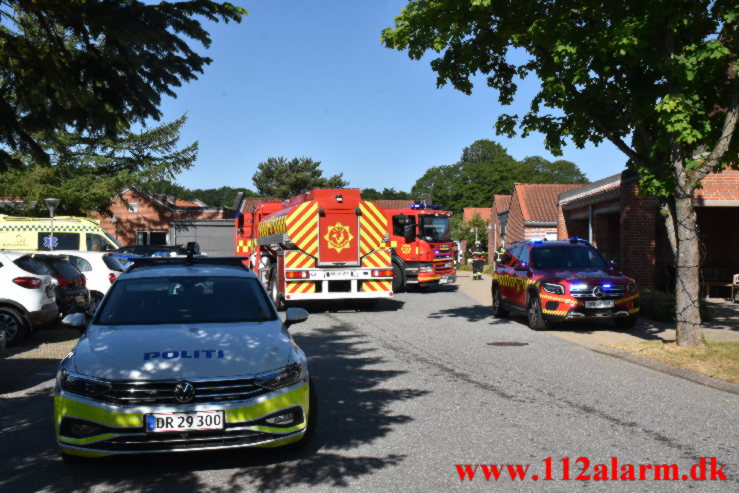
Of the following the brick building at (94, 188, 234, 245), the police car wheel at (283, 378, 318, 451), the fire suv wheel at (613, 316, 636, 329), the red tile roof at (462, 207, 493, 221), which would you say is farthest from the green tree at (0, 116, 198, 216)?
the red tile roof at (462, 207, 493, 221)

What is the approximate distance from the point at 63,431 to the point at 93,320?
1.39 metres

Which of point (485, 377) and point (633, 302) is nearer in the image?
point (485, 377)

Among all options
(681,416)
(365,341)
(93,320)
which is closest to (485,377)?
(681,416)

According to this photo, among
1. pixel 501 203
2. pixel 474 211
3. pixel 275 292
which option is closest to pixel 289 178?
pixel 474 211

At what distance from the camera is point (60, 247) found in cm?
2314

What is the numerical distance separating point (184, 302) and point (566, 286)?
9019 mm

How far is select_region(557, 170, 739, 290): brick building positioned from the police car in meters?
16.2

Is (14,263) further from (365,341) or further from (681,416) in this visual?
(681,416)

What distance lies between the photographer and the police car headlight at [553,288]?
13805 millimetres

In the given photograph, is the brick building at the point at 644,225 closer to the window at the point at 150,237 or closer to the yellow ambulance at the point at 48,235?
the yellow ambulance at the point at 48,235

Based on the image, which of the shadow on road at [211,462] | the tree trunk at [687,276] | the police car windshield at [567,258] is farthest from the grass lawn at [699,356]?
the shadow on road at [211,462]

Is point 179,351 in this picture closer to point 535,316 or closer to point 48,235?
point 535,316

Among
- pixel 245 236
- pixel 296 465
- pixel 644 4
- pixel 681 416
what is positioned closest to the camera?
pixel 296 465

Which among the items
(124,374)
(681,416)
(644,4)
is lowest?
(681,416)
